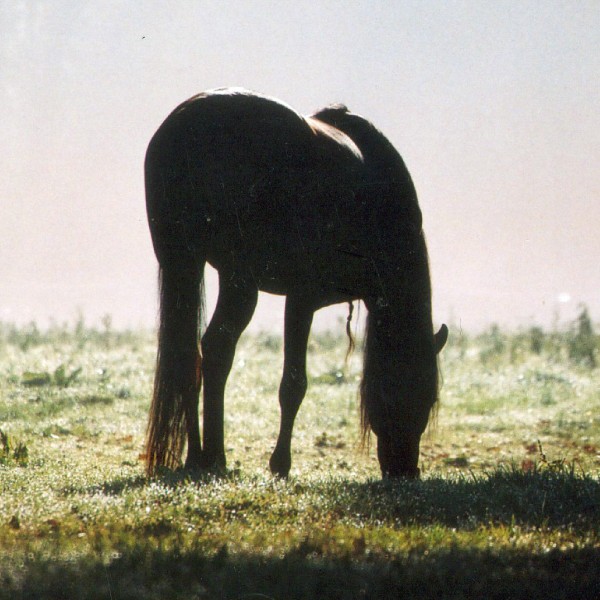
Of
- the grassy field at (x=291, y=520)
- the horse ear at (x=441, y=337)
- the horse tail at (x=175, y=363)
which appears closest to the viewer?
the grassy field at (x=291, y=520)

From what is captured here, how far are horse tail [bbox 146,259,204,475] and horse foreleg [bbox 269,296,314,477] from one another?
0.77 metres

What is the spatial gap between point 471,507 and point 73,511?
7.47 feet

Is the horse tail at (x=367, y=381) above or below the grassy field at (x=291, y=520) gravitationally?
above

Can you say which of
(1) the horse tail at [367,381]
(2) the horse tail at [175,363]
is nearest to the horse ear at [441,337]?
(1) the horse tail at [367,381]

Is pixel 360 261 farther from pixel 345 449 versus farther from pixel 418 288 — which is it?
pixel 345 449

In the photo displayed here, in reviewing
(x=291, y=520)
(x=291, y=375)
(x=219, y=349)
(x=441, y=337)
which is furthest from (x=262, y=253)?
(x=291, y=520)

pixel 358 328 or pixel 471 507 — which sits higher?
pixel 358 328

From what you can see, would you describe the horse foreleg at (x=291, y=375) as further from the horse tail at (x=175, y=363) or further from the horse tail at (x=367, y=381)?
the horse tail at (x=175, y=363)

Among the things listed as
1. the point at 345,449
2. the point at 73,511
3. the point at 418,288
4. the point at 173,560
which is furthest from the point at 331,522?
the point at 345,449

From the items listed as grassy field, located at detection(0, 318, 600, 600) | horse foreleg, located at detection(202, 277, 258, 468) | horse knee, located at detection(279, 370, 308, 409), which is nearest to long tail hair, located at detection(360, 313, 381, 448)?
grassy field, located at detection(0, 318, 600, 600)

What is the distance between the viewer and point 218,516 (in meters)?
5.14

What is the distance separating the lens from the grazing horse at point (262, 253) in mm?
6602

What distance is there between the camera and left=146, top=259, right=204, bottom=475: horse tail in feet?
21.5

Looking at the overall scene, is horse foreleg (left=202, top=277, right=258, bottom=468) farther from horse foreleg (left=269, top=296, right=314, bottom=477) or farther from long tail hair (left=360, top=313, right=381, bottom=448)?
long tail hair (left=360, top=313, right=381, bottom=448)
